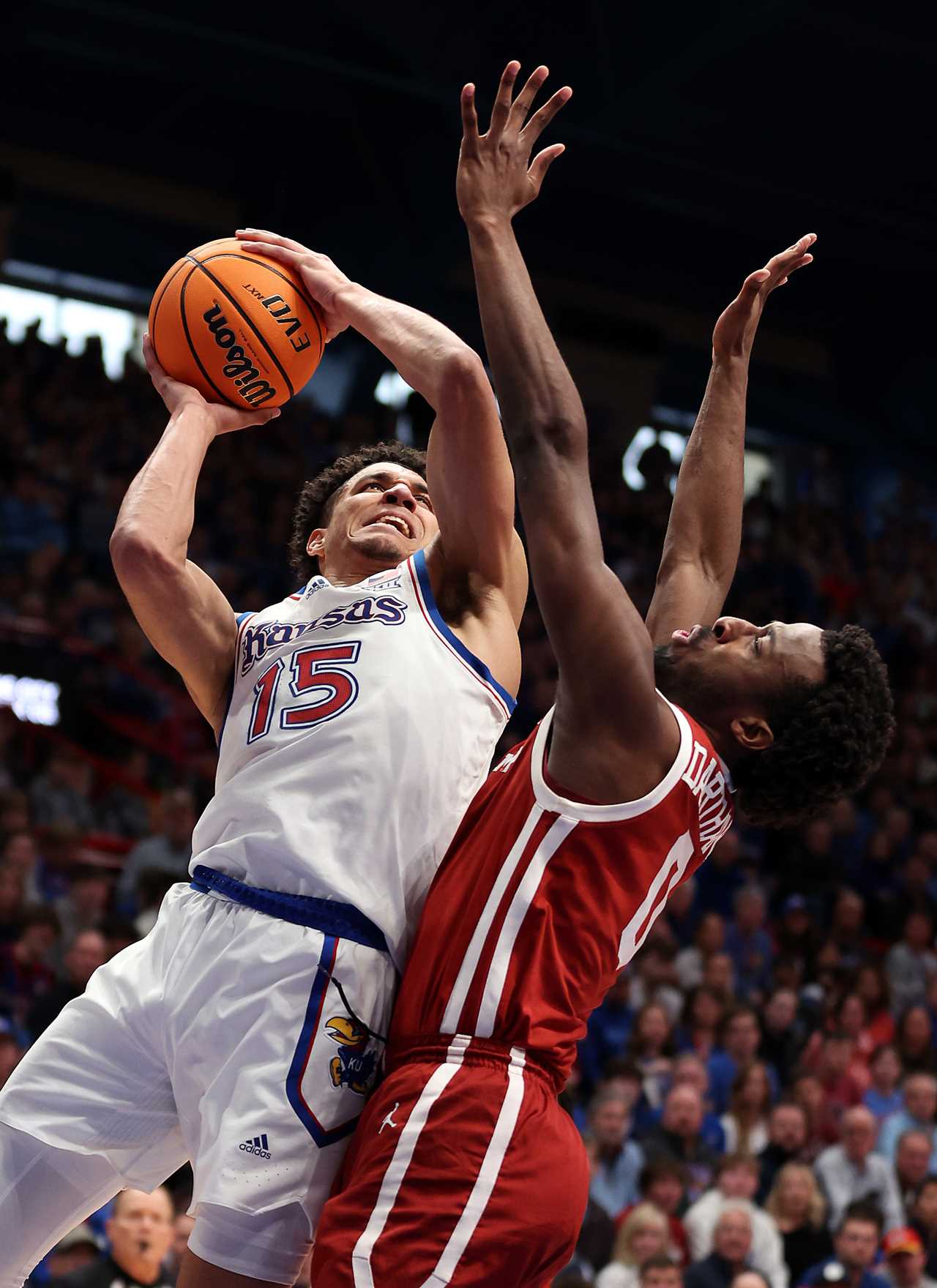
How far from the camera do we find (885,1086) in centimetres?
932

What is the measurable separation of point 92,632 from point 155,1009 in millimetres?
7077

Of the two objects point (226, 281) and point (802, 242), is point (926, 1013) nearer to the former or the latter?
point (802, 242)

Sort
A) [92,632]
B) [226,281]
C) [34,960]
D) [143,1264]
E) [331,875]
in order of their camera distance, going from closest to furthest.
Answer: [331,875], [226,281], [143,1264], [34,960], [92,632]

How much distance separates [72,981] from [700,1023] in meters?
3.61

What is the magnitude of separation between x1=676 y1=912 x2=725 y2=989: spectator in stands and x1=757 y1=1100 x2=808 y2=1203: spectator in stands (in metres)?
1.29

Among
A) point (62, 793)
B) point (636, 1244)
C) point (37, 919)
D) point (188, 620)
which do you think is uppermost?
point (62, 793)

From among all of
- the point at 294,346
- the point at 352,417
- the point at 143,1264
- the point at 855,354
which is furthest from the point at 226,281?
the point at 855,354

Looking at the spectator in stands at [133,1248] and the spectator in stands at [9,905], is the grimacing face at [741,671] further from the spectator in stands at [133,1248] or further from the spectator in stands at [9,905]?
the spectator in stands at [9,905]

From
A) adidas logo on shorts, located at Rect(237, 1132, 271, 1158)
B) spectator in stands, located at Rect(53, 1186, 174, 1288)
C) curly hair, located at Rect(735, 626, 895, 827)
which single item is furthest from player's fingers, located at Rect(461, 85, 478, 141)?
spectator in stands, located at Rect(53, 1186, 174, 1288)

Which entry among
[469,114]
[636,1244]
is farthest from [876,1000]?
[469,114]

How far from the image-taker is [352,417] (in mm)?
14125

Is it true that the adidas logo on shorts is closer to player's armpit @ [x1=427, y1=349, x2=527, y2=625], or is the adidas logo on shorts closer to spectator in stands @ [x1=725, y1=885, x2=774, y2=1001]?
player's armpit @ [x1=427, y1=349, x2=527, y2=625]

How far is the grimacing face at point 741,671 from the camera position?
9.64 feet

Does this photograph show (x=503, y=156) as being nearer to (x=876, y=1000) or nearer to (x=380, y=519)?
(x=380, y=519)
